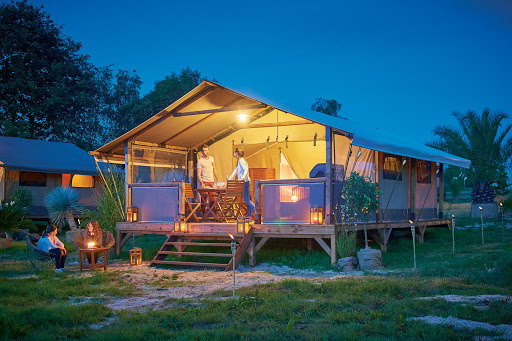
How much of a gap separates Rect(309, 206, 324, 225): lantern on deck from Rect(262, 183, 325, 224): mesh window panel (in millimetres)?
88

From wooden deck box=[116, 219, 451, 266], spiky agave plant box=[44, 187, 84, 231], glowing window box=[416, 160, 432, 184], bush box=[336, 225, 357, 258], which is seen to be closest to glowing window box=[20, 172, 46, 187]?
spiky agave plant box=[44, 187, 84, 231]

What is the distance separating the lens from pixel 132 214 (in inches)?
462

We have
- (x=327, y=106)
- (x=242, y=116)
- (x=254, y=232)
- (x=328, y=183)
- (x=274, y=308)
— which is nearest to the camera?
(x=274, y=308)

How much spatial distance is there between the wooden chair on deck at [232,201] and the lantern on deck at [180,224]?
30.8 inches

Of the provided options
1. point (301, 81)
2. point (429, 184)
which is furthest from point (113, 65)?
point (301, 81)

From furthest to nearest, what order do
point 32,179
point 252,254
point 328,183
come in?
point 32,179
point 252,254
point 328,183

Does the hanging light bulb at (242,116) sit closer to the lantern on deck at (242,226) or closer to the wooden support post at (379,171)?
the wooden support post at (379,171)

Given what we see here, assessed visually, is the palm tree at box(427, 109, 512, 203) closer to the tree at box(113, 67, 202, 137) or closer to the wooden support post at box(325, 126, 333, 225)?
the wooden support post at box(325, 126, 333, 225)

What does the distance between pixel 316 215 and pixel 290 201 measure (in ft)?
1.93

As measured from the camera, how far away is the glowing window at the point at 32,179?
60.8 ft

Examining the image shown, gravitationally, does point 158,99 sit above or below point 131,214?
above

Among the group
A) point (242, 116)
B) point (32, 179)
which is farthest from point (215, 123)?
point (32, 179)

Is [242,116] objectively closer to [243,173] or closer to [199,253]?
[243,173]

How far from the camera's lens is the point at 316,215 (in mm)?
9961
